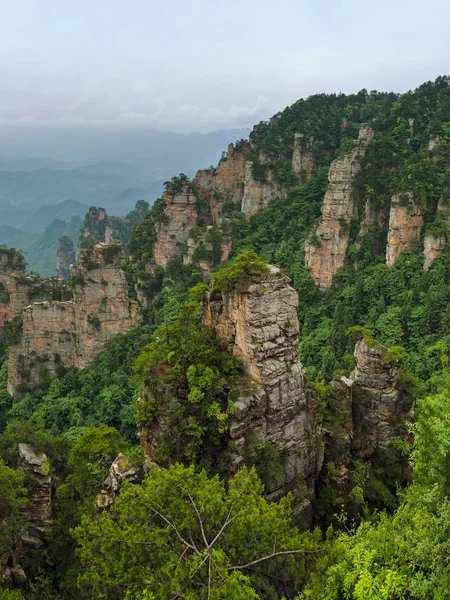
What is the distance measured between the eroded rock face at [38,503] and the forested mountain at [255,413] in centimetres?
7

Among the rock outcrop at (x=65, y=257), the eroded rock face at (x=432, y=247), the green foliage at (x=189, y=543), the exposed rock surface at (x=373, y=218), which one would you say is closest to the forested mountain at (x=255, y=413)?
the green foliage at (x=189, y=543)

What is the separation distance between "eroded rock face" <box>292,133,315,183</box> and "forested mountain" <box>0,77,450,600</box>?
27.4 feet

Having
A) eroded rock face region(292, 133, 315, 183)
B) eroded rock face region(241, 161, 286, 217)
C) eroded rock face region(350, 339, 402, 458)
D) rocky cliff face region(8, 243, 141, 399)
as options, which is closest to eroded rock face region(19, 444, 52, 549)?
eroded rock face region(350, 339, 402, 458)

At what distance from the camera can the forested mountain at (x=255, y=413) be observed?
9.79m

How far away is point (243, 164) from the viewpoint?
Answer: 189 feet

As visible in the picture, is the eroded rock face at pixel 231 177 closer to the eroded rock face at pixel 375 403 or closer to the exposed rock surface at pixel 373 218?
the exposed rock surface at pixel 373 218

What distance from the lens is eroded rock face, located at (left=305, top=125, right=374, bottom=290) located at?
42.5 metres

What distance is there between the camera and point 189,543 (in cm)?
1003

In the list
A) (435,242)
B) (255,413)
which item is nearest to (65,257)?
(435,242)

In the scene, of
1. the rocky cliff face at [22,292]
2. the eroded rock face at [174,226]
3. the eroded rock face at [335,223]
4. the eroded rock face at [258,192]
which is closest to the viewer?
the rocky cliff face at [22,292]

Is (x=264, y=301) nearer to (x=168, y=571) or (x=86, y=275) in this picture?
(x=168, y=571)

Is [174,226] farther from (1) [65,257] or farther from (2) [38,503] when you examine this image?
(1) [65,257]

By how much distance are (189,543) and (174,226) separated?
1739 inches

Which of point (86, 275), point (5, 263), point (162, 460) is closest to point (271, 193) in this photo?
point (86, 275)
